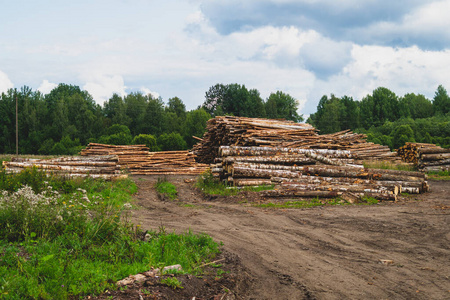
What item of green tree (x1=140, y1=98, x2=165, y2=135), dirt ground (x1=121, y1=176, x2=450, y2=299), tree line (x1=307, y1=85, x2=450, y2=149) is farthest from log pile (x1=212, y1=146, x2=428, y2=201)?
green tree (x1=140, y1=98, x2=165, y2=135)

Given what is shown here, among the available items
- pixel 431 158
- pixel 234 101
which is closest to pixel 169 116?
pixel 234 101

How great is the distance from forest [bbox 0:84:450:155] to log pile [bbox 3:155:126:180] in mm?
29133

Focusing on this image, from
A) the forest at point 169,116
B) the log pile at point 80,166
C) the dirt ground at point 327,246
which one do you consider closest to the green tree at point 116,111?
the forest at point 169,116

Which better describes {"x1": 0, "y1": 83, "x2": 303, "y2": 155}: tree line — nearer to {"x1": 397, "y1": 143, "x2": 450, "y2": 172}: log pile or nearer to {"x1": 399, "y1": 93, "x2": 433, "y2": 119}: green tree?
{"x1": 399, "y1": 93, "x2": 433, "y2": 119}: green tree

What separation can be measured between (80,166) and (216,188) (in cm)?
630

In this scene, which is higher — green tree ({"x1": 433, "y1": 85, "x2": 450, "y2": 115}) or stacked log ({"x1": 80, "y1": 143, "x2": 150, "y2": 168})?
green tree ({"x1": 433, "y1": 85, "x2": 450, "y2": 115})

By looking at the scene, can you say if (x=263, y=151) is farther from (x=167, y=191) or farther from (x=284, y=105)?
(x=284, y=105)

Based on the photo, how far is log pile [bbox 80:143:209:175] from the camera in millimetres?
24531

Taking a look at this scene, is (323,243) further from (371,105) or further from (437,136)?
(371,105)

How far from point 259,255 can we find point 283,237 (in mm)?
1455

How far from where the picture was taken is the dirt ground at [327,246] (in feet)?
16.7

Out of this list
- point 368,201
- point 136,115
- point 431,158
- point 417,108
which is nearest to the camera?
point 368,201

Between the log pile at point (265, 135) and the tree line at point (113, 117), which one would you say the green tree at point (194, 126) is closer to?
the tree line at point (113, 117)

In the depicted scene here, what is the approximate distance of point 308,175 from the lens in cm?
1455
